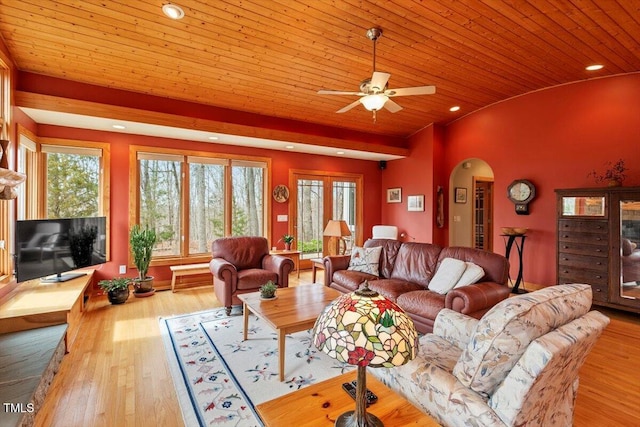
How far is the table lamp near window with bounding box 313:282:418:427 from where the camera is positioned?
0.94 m

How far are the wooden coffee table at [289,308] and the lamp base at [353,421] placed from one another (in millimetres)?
1250

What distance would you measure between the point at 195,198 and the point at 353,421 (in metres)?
4.99

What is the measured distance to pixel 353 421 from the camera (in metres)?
1.17

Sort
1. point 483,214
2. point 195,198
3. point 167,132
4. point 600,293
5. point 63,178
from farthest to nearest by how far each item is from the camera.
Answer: point 483,214, point 195,198, point 167,132, point 63,178, point 600,293

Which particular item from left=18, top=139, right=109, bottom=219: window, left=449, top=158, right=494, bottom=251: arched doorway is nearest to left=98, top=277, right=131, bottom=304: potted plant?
left=18, top=139, right=109, bottom=219: window

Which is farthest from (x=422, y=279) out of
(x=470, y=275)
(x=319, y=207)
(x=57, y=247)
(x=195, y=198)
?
(x=57, y=247)

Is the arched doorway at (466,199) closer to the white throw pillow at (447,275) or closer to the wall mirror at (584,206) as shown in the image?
the wall mirror at (584,206)

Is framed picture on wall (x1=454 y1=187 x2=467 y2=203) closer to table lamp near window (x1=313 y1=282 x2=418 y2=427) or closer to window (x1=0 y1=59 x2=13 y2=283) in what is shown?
table lamp near window (x1=313 y1=282 x2=418 y2=427)

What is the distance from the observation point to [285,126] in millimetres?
5430

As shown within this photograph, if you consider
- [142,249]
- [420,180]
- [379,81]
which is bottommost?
[142,249]

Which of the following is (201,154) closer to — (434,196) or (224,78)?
(224,78)

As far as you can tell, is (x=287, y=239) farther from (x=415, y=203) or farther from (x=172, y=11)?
(x=172, y=11)

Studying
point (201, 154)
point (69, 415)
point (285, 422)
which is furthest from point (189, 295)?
point (285, 422)

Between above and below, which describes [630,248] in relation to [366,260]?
above
